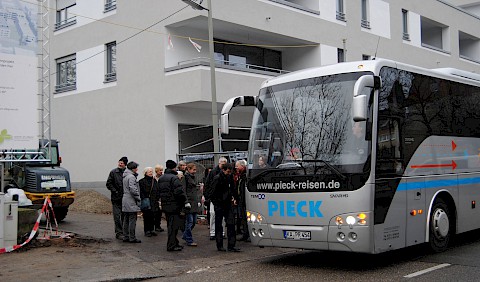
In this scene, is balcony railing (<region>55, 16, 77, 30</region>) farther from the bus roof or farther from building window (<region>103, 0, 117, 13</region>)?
the bus roof

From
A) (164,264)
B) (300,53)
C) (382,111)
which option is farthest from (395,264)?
(300,53)

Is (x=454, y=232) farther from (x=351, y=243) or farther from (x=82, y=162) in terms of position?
(x=82, y=162)

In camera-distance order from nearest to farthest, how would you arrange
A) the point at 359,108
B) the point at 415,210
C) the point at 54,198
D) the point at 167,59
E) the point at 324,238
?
the point at 359,108
the point at 324,238
the point at 415,210
the point at 54,198
the point at 167,59

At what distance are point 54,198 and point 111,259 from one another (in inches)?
221

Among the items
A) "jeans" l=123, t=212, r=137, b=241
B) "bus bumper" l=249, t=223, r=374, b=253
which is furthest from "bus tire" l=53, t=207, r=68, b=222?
"bus bumper" l=249, t=223, r=374, b=253

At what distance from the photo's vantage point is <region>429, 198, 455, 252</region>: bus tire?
9.70m

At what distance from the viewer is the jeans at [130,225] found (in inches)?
479

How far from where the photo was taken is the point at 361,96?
779 centimetres

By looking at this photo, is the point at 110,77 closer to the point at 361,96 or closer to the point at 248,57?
the point at 248,57

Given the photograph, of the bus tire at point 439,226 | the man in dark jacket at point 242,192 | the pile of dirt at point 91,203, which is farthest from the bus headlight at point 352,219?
the pile of dirt at point 91,203

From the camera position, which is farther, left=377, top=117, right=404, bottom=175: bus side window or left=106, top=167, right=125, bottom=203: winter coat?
left=106, top=167, right=125, bottom=203: winter coat

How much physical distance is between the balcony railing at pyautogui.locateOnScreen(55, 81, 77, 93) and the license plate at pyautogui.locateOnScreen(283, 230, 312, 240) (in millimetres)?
18233

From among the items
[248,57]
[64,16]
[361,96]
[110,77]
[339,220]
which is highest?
[64,16]

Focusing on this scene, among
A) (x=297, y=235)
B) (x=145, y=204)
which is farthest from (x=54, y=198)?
(x=297, y=235)
